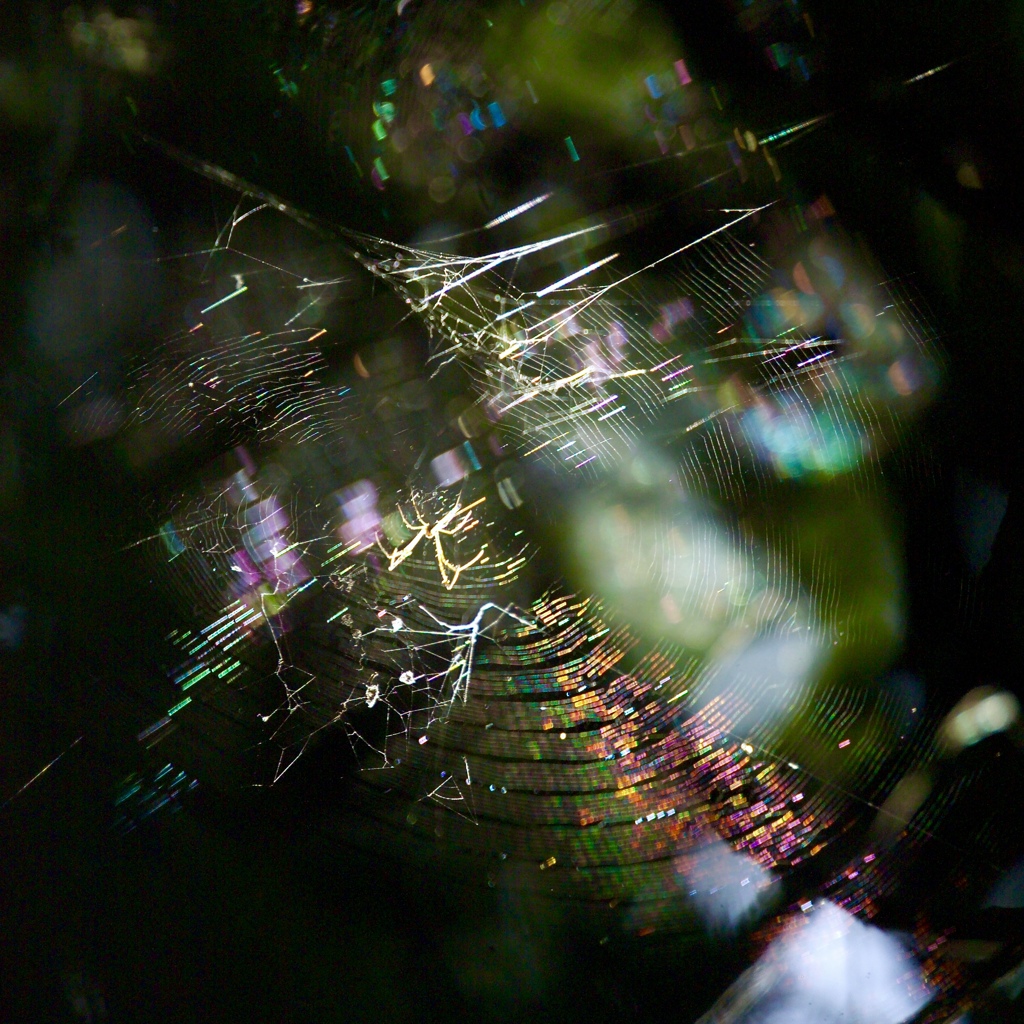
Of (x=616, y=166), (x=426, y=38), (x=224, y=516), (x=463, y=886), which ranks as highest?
(x=426, y=38)

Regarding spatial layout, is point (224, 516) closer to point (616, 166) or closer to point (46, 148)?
point (46, 148)

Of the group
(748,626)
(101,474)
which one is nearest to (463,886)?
(748,626)

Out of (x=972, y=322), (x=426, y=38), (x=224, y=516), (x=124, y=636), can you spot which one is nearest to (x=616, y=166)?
(x=426, y=38)

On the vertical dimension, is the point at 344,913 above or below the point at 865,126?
below

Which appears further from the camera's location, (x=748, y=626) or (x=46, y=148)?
(x=748, y=626)

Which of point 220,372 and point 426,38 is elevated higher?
point 426,38

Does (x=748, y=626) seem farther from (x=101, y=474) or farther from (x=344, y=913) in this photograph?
(x=101, y=474)
